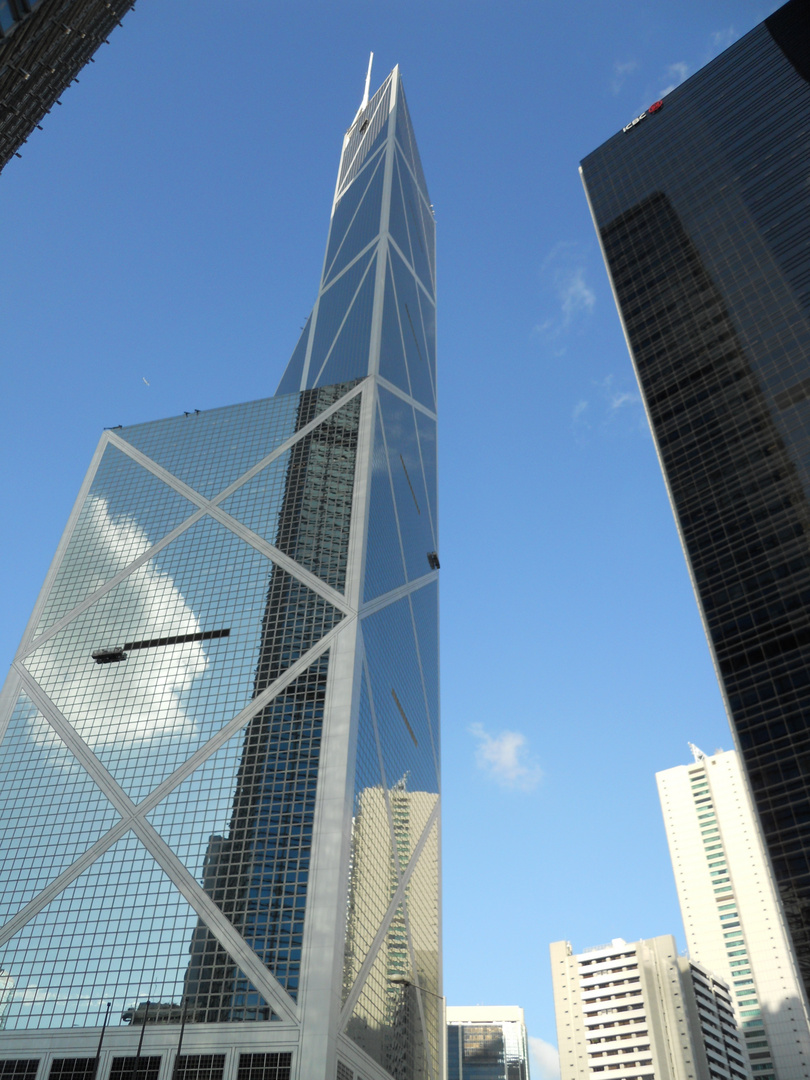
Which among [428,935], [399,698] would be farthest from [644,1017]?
[399,698]

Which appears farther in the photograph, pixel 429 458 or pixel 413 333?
pixel 413 333

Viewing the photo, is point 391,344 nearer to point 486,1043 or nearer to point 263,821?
point 263,821

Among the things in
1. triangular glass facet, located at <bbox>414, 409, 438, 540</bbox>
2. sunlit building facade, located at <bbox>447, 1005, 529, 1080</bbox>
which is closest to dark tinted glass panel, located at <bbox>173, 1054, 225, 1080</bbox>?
triangular glass facet, located at <bbox>414, 409, 438, 540</bbox>

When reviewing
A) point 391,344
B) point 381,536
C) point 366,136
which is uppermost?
point 366,136

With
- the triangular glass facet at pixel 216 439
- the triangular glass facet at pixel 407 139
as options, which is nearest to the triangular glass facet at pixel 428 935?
the triangular glass facet at pixel 216 439

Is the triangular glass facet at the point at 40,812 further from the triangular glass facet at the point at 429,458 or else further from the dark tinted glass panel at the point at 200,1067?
the triangular glass facet at the point at 429,458

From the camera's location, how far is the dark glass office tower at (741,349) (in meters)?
53.3

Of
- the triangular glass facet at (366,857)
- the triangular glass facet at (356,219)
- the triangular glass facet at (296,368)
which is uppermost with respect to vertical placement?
the triangular glass facet at (356,219)

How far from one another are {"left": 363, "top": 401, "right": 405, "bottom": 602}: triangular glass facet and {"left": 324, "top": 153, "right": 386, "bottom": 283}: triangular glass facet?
38.7m

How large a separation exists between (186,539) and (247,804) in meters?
27.8

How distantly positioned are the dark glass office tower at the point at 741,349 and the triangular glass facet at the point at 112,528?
43.4 metres

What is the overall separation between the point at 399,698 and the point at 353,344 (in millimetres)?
40628

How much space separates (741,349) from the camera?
223 feet

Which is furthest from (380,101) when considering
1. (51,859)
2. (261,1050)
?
(261,1050)
